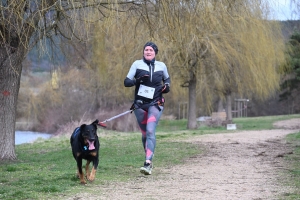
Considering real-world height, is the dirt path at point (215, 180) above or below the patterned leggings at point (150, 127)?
below

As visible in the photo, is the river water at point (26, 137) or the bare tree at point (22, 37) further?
the river water at point (26, 137)

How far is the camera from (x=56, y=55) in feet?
40.8

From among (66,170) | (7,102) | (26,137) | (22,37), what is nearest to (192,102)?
(26,137)

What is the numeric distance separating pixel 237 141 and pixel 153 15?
17.8 ft

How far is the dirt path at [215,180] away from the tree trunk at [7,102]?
362 centimetres

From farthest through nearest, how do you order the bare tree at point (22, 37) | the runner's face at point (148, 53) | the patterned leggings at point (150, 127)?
the bare tree at point (22, 37), the runner's face at point (148, 53), the patterned leggings at point (150, 127)

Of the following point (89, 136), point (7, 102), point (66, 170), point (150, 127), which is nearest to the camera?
point (89, 136)

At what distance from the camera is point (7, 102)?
1087 cm

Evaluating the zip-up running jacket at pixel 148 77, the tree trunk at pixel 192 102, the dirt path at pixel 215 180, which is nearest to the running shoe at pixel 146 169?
the dirt path at pixel 215 180

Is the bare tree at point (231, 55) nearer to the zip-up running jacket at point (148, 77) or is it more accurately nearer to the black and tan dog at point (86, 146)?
the zip-up running jacket at point (148, 77)

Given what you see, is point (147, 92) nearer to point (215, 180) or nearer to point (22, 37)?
point (215, 180)

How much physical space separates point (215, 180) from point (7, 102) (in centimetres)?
504

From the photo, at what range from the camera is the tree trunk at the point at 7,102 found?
34.8 ft

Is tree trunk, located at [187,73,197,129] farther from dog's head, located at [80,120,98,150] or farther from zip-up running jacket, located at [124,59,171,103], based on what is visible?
dog's head, located at [80,120,98,150]
